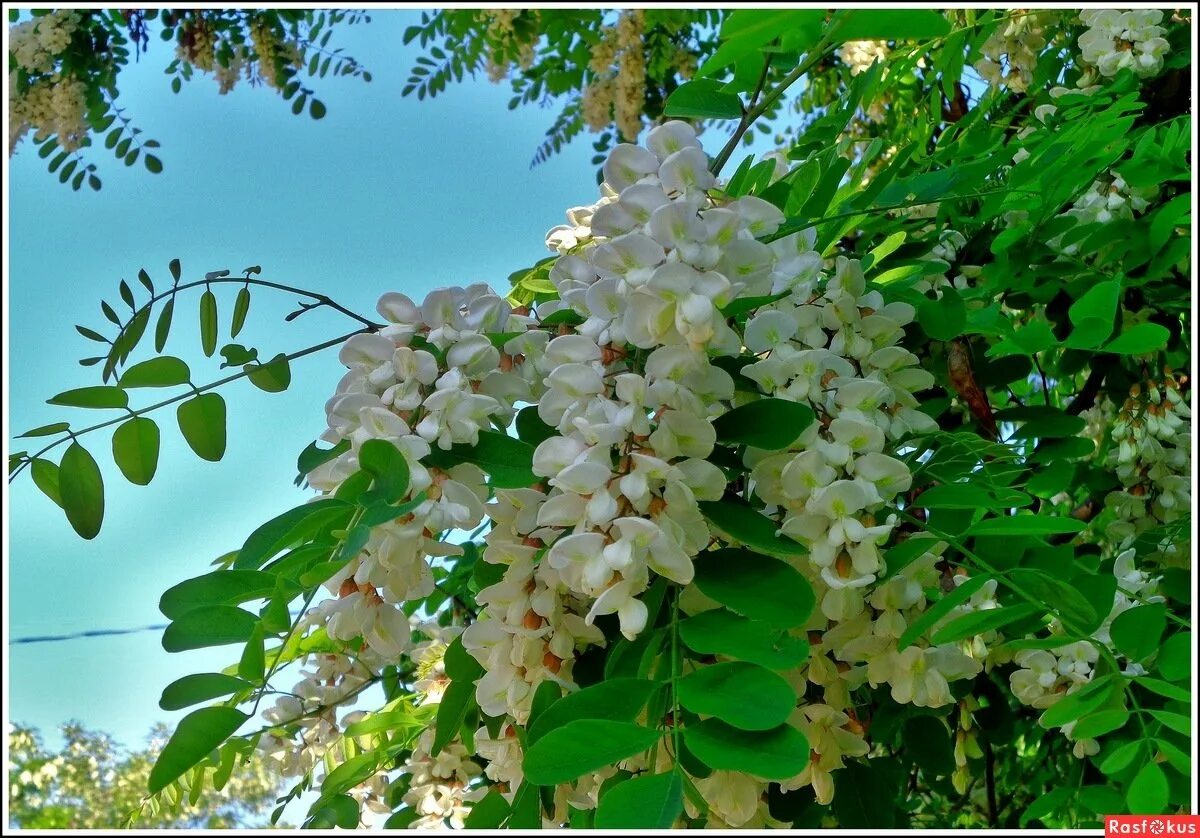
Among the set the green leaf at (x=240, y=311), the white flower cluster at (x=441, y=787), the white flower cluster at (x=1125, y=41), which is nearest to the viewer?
the green leaf at (x=240, y=311)

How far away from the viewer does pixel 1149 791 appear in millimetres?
473

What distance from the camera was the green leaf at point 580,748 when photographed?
406mm

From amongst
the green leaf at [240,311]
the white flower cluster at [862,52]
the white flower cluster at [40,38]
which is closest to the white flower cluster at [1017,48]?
the white flower cluster at [862,52]

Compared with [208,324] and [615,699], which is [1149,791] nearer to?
[615,699]

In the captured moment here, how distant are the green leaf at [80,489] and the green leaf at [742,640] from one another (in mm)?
355

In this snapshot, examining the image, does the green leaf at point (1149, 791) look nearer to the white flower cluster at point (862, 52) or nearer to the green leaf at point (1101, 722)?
the green leaf at point (1101, 722)

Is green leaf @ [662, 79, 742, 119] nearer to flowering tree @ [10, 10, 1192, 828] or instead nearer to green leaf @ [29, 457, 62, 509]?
flowering tree @ [10, 10, 1192, 828]

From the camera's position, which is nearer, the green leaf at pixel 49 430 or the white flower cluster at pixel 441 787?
the green leaf at pixel 49 430

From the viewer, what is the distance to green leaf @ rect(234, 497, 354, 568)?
0.45 m

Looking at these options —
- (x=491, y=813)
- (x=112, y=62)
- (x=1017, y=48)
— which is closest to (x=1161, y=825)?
(x=491, y=813)

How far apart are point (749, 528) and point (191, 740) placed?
27 centimetres

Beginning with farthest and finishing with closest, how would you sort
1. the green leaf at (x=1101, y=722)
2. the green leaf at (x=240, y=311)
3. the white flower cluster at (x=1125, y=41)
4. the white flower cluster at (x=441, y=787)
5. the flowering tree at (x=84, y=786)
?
the flowering tree at (x=84, y=786)
the white flower cluster at (x=1125, y=41)
the white flower cluster at (x=441, y=787)
the green leaf at (x=240, y=311)
the green leaf at (x=1101, y=722)

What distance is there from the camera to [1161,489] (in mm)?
973

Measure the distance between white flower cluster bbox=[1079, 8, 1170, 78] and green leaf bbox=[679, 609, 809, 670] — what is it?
0.80 meters
